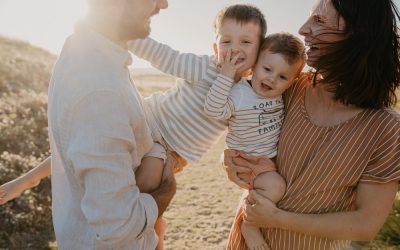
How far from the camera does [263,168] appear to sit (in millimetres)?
2494

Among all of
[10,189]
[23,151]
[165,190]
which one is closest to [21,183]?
[10,189]

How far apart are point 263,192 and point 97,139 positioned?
1096 millimetres

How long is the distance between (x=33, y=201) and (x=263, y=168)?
4.45 m

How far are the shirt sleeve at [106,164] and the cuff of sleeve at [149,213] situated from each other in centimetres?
6

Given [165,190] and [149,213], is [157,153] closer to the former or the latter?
[165,190]

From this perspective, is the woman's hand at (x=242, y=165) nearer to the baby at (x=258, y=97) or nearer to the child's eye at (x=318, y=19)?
the baby at (x=258, y=97)

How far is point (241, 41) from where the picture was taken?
2.65 meters

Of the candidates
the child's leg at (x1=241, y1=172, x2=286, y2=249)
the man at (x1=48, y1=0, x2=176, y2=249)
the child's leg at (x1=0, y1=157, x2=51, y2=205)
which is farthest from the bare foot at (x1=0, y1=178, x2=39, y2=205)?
the child's leg at (x1=241, y1=172, x2=286, y2=249)

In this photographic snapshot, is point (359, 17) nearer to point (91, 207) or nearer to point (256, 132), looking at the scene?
point (256, 132)

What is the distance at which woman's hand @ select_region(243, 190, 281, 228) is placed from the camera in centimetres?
236

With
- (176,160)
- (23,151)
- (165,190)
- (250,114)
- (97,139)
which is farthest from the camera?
(23,151)

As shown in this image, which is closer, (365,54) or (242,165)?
(365,54)

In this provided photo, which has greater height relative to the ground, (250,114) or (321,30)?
(321,30)

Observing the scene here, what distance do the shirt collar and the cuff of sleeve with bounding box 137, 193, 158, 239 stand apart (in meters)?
0.64
